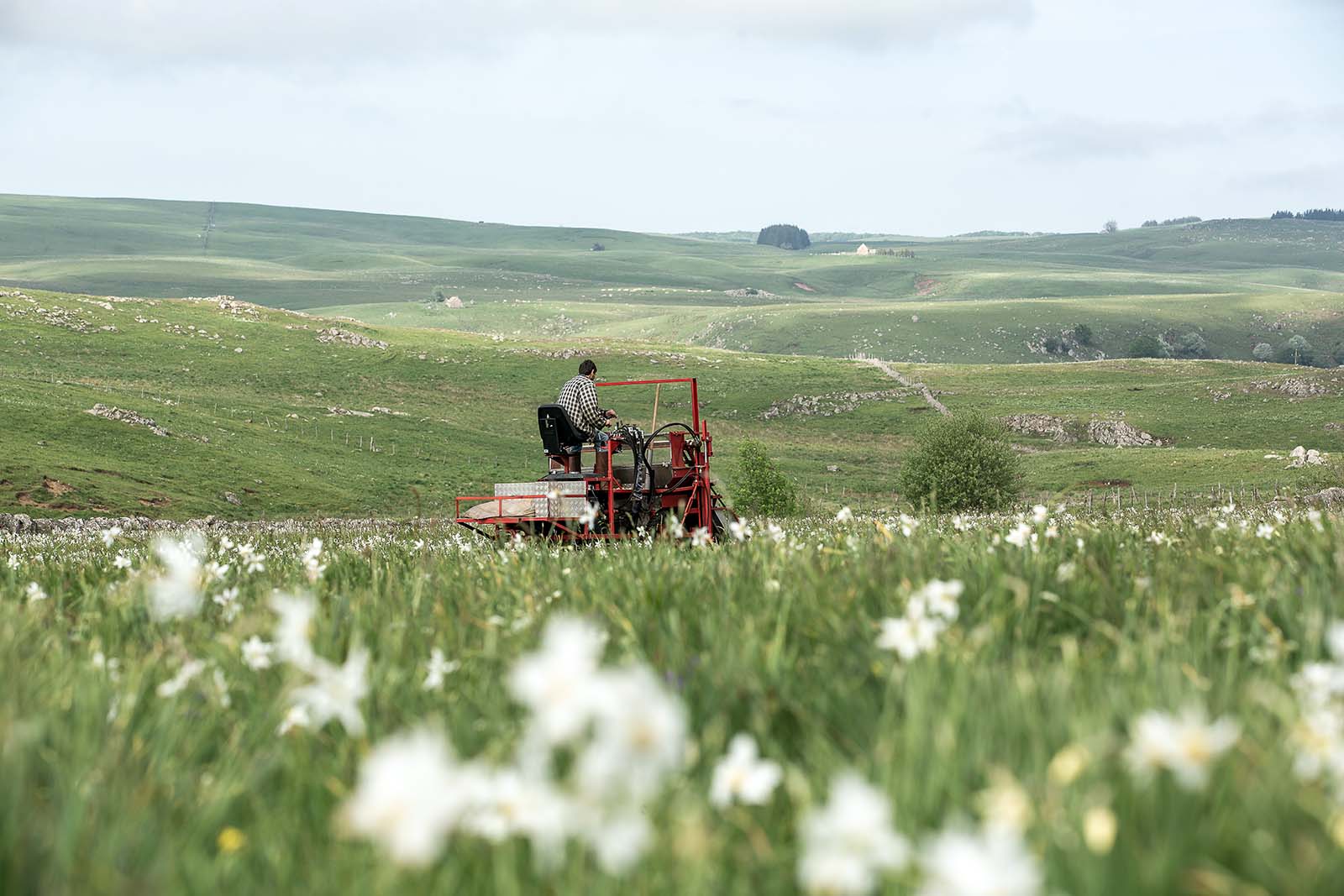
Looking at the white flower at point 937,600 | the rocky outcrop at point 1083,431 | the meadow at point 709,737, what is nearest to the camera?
the meadow at point 709,737

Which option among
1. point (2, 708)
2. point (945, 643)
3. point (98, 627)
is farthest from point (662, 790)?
point (98, 627)

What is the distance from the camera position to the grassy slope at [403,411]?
196ft

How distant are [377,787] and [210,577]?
18.8ft

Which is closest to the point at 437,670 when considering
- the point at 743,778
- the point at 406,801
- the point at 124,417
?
the point at 743,778

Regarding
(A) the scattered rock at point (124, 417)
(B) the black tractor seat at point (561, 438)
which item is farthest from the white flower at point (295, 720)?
(A) the scattered rock at point (124, 417)

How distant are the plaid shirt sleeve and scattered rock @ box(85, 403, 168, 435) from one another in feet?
174

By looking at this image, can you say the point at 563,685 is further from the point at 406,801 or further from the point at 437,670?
the point at 437,670

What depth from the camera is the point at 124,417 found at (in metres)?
66.2

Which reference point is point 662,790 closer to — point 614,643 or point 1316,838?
point 1316,838

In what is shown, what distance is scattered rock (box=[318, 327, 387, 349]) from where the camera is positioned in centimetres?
11888

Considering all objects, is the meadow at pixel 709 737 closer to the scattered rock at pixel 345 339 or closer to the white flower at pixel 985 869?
the white flower at pixel 985 869

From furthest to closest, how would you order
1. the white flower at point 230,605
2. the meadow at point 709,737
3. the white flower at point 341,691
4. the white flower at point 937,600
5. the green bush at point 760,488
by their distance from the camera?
the green bush at point 760,488
the white flower at point 230,605
the white flower at point 937,600
the white flower at point 341,691
the meadow at point 709,737

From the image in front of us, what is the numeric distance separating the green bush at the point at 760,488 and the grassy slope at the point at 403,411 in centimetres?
1434

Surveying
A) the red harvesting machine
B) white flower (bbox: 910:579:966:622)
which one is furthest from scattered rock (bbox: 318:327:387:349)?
white flower (bbox: 910:579:966:622)
